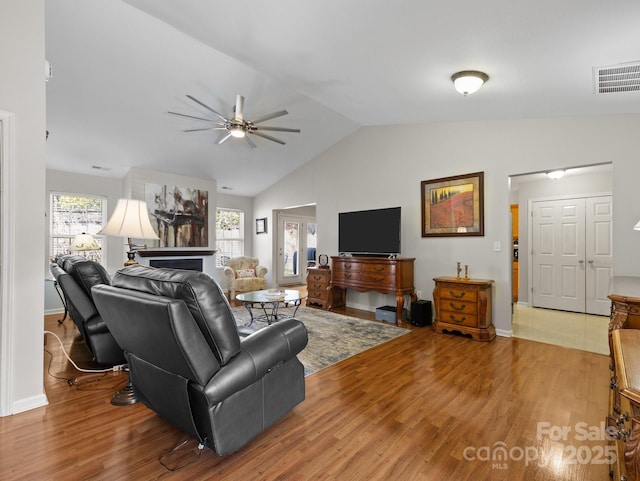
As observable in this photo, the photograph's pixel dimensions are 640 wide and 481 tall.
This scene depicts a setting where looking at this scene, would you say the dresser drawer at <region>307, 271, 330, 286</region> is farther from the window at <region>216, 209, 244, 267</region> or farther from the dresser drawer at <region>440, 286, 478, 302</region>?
the window at <region>216, 209, 244, 267</region>

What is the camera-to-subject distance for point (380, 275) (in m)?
4.62

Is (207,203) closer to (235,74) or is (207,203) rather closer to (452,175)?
(235,74)

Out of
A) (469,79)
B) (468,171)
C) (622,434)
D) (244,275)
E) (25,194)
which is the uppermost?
(469,79)

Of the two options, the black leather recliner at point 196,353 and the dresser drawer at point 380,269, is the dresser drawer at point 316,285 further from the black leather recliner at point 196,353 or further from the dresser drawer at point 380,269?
the black leather recliner at point 196,353

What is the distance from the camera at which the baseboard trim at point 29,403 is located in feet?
6.93

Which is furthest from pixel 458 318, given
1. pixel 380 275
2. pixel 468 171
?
pixel 468 171

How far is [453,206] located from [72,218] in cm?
633

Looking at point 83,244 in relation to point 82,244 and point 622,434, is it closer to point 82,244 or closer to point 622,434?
point 82,244

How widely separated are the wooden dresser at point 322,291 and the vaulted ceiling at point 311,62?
2494mm

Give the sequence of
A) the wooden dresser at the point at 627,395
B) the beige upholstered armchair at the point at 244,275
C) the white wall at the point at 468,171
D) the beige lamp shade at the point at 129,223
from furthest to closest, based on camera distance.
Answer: the beige upholstered armchair at the point at 244,275
the white wall at the point at 468,171
the beige lamp shade at the point at 129,223
the wooden dresser at the point at 627,395

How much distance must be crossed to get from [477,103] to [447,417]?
306 cm

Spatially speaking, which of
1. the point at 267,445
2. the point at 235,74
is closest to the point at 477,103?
the point at 235,74

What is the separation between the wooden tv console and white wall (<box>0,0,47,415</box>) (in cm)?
373

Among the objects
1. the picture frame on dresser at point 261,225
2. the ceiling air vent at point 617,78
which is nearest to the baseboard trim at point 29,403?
the ceiling air vent at point 617,78
